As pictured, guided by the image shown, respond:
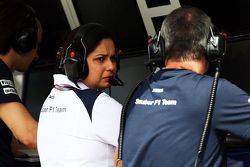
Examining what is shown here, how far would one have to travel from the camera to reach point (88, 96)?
5.39 ft

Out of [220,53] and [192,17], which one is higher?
[192,17]

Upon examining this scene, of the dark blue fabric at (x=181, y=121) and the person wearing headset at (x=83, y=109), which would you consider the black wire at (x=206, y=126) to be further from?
the person wearing headset at (x=83, y=109)

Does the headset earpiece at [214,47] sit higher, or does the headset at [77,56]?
the headset at [77,56]

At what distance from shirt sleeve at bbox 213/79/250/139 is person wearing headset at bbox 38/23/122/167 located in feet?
1.28

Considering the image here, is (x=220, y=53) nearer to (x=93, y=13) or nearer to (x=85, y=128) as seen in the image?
(x=85, y=128)

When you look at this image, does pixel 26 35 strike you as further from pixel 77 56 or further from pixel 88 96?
pixel 88 96

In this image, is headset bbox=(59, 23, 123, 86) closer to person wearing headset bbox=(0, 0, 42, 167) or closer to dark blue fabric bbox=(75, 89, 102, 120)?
dark blue fabric bbox=(75, 89, 102, 120)

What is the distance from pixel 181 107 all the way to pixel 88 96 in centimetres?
37

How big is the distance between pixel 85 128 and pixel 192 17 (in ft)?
1.59

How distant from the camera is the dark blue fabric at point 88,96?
1.62m

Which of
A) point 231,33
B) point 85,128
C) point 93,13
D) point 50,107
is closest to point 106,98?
point 85,128

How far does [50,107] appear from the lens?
175 cm

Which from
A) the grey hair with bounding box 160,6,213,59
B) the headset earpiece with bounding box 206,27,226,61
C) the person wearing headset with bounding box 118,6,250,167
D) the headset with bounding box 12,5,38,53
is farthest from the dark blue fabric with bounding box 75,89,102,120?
the headset with bounding box 12,5,38,53

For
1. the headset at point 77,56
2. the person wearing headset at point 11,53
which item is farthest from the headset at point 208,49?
the person wearing headset at point 11,53
